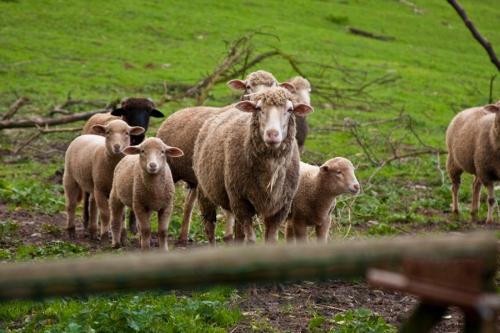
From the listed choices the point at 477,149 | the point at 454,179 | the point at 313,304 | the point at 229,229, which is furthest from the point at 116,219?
the point at 454,179

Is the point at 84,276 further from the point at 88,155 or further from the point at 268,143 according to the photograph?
the point at 88,155

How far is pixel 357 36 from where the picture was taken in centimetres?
4453

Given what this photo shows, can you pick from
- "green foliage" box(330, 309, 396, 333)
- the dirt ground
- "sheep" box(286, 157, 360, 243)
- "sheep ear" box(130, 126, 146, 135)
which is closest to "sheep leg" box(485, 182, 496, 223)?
"sheep" box(286, 157, 360, 243)

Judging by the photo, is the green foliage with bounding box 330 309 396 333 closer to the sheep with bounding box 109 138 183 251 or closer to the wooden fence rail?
the sheep with bounding box 109 138 183 251

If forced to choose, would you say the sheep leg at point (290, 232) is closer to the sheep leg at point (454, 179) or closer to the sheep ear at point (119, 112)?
the sheep ear at point (119, 112)

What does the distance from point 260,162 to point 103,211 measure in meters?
3.36

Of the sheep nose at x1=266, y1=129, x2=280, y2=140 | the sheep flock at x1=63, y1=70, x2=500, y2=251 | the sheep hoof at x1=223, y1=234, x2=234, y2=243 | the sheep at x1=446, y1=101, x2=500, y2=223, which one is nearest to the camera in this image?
the sheep nose at x1=266, y1=129, x2=280, y2=140

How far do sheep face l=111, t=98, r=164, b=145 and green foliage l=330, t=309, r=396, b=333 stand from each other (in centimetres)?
635

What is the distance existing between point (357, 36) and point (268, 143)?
38.0 m

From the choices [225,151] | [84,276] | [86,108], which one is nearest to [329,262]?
[84,276]

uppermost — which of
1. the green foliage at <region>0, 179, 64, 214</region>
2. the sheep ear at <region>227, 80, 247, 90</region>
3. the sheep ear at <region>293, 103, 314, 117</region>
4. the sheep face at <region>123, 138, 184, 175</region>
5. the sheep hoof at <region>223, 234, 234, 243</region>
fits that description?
the sheep ear at <region>293, 103, 314, 117</region>

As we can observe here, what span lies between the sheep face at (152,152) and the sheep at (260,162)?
0.77 meters

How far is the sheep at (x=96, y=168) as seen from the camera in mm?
10805

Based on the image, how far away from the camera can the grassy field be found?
11391 millimetres
